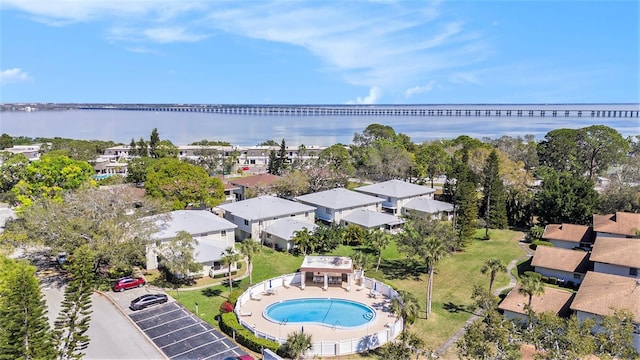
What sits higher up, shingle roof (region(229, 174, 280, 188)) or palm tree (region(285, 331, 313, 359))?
shingle roof (region(229, 174, 280, 188))

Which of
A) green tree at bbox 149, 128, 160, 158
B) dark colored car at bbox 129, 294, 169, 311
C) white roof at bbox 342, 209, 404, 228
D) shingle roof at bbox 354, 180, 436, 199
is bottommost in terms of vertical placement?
dark colored car at bbox 129, 294, 169, 311

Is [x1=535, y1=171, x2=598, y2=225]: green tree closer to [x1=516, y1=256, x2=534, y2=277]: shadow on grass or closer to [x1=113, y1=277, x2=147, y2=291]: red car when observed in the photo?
[x1=516, y1=256, x2=534, y2=277]: shadow on grass

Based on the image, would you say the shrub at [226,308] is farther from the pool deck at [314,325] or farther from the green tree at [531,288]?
the green tree at [531,288]

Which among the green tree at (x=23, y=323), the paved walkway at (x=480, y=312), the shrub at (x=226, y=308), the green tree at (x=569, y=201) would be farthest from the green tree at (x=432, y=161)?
the green tree at (x=23, y=323)

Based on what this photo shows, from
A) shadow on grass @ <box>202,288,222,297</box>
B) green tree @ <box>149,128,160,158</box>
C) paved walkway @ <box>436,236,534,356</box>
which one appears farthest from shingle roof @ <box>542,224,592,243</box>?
green tree @ <box>149,128,160,158</box>

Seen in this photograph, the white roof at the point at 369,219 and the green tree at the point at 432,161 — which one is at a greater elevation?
the green tree at the point at 432,161

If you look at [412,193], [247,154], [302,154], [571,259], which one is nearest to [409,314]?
[571,259]
